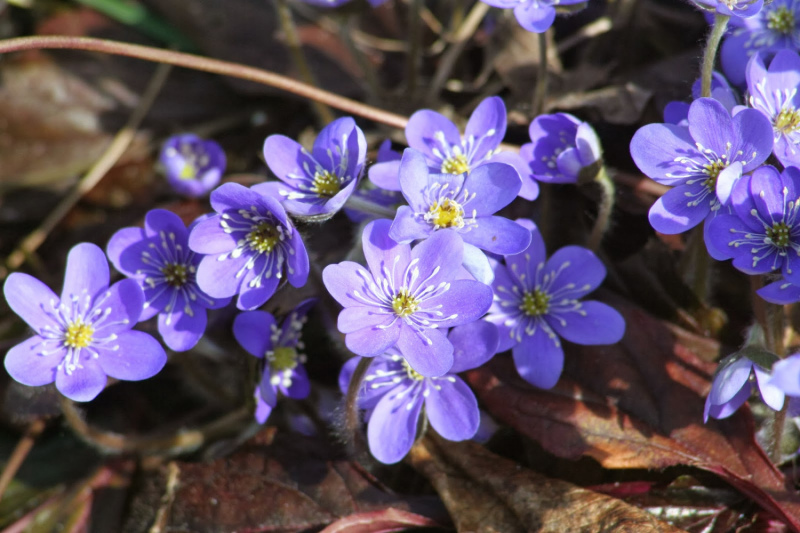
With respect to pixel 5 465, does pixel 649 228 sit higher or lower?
higher

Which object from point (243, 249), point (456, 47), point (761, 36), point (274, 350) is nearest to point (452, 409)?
point (274, 350)

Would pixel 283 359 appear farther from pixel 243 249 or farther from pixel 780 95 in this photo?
pixel 780 95

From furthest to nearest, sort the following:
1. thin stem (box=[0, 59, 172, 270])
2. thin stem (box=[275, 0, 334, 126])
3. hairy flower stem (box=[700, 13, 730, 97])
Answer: thin stem (box=[0, 59, 172, 270]) < thin stem (box=[275, 0, 334, 126]) < hairy flower stem (box=[700, 13, 730, 97])

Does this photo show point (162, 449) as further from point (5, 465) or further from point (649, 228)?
point (649, 228)

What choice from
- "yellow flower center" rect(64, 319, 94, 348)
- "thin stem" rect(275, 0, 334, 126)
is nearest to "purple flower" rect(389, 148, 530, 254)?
"yellow flower center" rect(64, 319, 94, 348)

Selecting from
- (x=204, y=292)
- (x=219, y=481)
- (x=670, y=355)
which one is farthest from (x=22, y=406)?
(x=670, y=355)

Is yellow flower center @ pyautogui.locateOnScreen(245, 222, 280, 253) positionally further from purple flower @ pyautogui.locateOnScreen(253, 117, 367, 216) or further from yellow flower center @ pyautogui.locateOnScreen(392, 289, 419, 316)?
yellow flower center @ pyautogui.locateOnScreen(392, 289, 419, 316)
